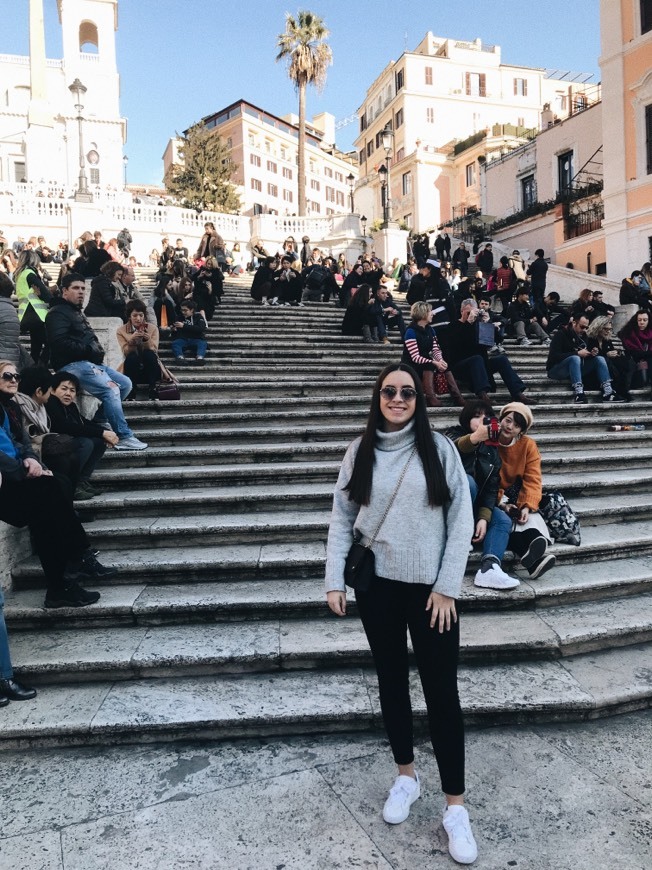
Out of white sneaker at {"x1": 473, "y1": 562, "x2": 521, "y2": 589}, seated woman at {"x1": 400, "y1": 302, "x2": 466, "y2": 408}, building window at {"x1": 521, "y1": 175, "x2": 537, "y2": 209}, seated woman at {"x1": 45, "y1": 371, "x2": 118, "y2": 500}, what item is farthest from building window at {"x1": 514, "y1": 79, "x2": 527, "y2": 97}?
white sneaker at {"x1": 473, "y1": 562, "x2": 521, "y2": 589}

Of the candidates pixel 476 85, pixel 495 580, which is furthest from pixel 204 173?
pixel 495 580

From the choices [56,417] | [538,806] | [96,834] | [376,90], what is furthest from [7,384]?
[376,90]

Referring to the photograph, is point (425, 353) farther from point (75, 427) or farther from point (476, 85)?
point (476, 85)

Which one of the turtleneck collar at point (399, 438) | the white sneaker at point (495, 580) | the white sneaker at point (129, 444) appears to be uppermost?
the turtleneck collar at point (399, 438)

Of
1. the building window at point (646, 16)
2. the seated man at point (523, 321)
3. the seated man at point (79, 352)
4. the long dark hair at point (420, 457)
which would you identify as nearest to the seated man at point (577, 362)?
the seated man at point (523, 321)

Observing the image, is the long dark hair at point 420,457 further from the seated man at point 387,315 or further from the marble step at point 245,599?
the seated man at point 387,315

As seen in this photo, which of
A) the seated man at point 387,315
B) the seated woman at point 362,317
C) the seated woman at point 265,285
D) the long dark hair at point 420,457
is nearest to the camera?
the long dark hair at point 420,457

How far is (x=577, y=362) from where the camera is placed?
877 cm

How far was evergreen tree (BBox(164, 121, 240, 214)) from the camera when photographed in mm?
40156

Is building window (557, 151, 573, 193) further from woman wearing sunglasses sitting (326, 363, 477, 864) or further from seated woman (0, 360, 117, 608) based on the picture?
woman wearing sunglasses sitting (326, 363, 477, 864)

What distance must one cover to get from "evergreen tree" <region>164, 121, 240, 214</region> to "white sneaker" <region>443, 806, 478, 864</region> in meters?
41.4

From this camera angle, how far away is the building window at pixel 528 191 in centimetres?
3070

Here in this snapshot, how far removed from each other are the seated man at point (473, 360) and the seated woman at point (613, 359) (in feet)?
4.73

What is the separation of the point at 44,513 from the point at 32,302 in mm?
5671
